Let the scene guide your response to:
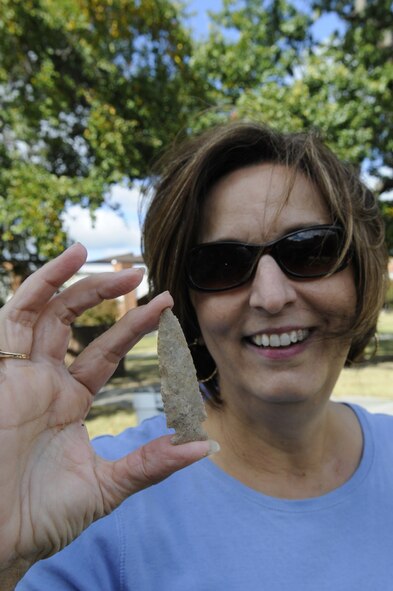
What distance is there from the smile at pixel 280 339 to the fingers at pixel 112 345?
1.29 ft

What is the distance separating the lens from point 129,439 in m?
1.73

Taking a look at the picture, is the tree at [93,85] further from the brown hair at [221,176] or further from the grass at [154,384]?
the brown hair at [221,176]

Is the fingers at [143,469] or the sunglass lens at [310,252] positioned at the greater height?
the sunglass lens at [310,252]

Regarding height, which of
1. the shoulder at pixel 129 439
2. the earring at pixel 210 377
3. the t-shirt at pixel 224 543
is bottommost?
the t-shirt at pixel 224 543

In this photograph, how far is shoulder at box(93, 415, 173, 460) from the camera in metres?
1.65

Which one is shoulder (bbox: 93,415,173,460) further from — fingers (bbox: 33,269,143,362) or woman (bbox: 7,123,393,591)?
fingers (bbox: 33,269,143,362)

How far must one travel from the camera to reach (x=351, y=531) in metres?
1.57

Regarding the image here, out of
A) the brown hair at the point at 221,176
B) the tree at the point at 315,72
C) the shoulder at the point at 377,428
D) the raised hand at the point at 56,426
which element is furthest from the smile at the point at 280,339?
the tree at the point at 315,72

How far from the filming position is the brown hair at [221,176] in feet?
5.98

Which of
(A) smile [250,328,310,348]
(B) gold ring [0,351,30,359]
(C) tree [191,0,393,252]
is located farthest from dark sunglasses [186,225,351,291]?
(C) tree [191,0,393,252]

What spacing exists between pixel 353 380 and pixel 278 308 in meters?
9.91

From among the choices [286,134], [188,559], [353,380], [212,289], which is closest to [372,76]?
[353,380]

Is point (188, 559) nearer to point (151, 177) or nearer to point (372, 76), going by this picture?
point (151, 177)

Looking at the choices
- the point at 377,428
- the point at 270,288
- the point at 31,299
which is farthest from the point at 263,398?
the point at 31,299
